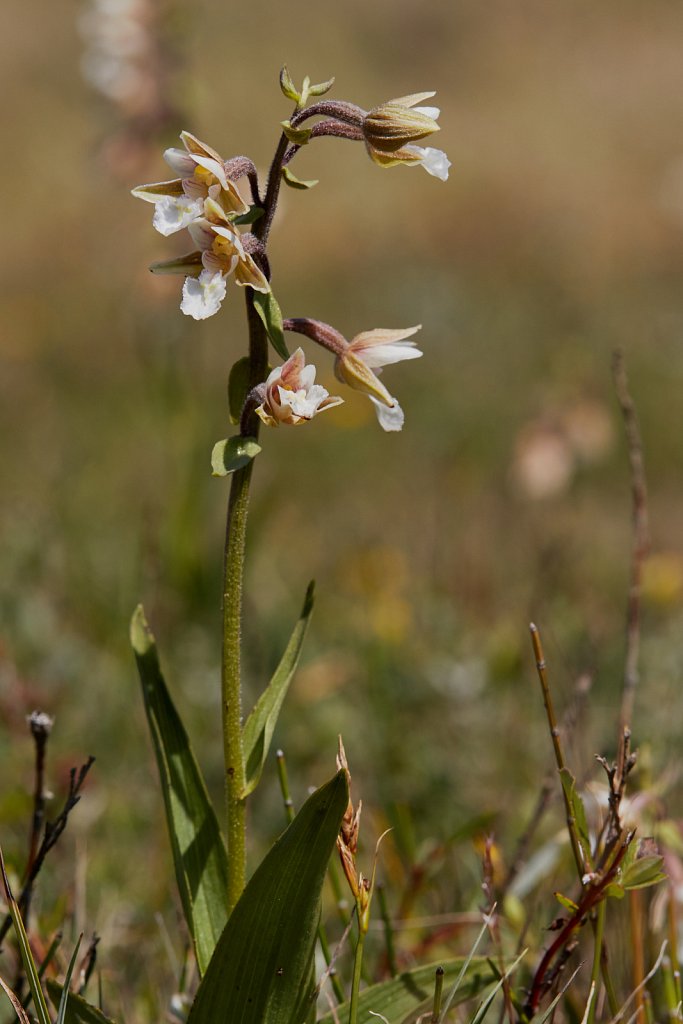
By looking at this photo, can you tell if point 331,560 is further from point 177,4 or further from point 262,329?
point 262,329

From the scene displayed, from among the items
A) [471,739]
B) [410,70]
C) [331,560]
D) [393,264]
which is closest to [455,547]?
[331,560]

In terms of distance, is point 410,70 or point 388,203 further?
point 410,70

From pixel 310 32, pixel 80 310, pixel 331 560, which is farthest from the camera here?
pixel 310 32

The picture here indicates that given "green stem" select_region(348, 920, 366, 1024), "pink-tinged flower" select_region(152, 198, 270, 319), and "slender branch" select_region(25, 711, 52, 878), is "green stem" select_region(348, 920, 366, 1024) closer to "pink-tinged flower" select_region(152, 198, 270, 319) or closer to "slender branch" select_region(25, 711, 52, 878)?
"slender branch" select_region(25, 711, 52, 878)

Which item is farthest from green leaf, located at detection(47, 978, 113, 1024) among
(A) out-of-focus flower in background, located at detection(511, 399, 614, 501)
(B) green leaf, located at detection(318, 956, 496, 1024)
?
(A) out-of-focus flower in background, located at detection(511, 399, 614, 501)

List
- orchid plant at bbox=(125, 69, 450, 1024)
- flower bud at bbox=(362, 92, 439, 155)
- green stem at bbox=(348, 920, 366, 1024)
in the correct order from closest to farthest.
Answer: green stem at bbox=(348, 920, 366, 1024)
orchid plant at bbox=(125, 69, 450, 1024)
flower bud at bbox=(362, 92, 439, 155)

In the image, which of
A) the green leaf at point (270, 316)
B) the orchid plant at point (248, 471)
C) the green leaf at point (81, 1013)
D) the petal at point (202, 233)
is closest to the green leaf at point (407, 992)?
the orchid plant at point (248, 471)
